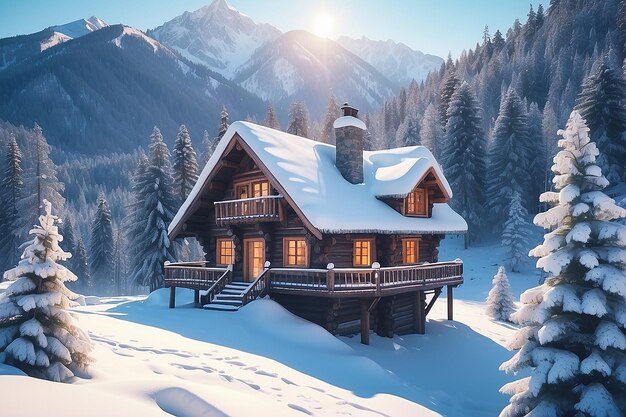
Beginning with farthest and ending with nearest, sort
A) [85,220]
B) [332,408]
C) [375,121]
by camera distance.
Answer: [85,220]
[375,121]
[332,408]

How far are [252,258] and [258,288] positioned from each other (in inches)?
156

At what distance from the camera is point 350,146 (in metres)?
23.1

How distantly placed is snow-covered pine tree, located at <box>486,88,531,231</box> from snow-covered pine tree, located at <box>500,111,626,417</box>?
3831 centimetres

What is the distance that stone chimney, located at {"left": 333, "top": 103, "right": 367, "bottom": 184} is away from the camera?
22781mm

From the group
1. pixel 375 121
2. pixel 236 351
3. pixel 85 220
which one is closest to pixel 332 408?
pixel 236 351

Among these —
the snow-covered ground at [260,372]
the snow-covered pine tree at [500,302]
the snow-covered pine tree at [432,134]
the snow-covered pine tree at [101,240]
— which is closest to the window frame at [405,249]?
the snow-covered ground at [260,372]

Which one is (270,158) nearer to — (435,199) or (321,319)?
(321,319)

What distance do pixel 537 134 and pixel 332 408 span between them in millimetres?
52625

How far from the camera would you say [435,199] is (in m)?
25.5

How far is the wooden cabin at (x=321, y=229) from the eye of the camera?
1867 centimetres

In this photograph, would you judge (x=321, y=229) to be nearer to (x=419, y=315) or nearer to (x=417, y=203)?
(x=417, y=203)

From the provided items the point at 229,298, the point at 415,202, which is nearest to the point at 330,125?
the point at 415,202

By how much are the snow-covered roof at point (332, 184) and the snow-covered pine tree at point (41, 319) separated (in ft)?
36.2

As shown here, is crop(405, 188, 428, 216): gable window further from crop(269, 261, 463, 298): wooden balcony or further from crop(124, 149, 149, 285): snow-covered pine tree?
crop(124, 149, 149, 285): snow-covered pine tree
